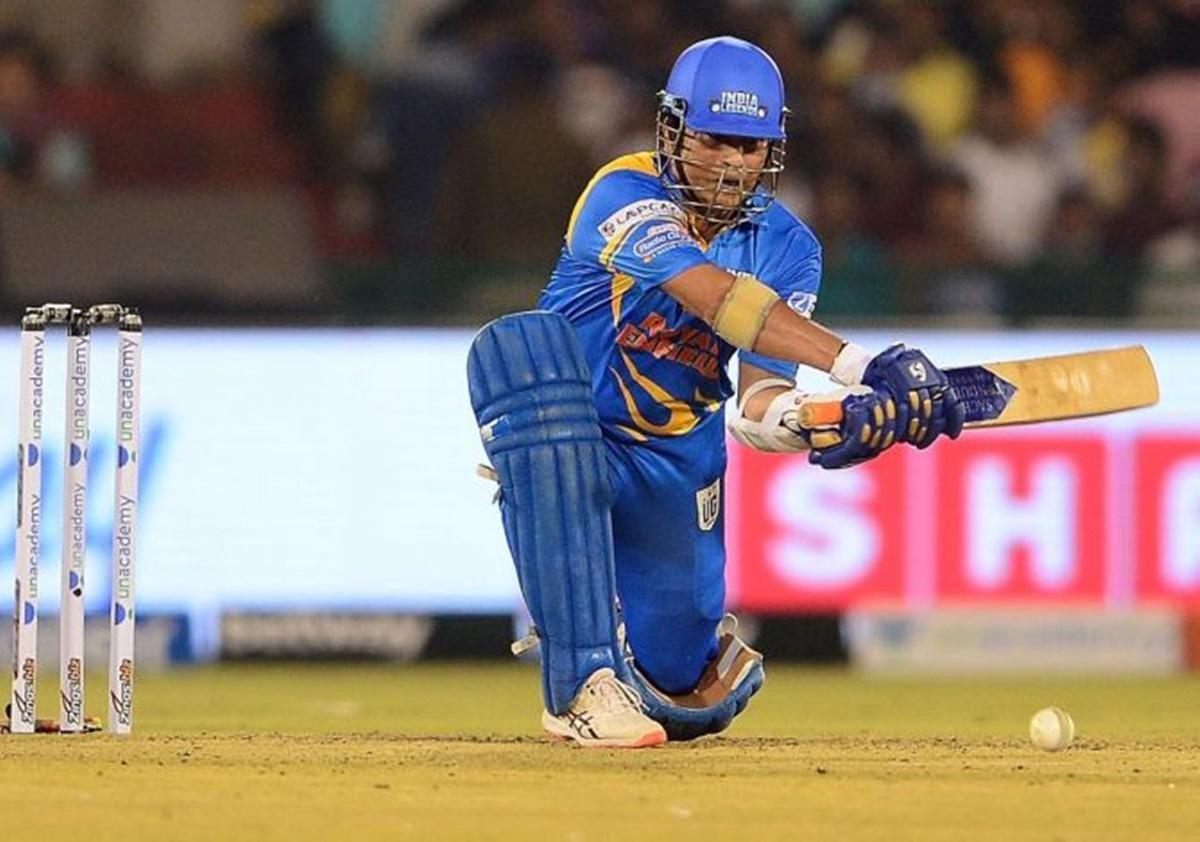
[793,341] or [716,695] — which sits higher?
[793,341]

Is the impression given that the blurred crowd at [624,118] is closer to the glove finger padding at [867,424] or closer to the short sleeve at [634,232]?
the short sleeve at [634,232]

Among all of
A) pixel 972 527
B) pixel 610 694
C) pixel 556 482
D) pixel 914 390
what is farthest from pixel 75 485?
pixel 972 527

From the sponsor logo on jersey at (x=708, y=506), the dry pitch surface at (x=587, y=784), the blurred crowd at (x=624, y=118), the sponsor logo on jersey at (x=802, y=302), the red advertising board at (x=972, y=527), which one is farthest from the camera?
the blurred crowd at (x=624, y=118)

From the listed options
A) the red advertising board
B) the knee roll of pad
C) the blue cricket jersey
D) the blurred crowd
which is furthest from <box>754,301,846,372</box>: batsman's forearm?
the blurred crowd

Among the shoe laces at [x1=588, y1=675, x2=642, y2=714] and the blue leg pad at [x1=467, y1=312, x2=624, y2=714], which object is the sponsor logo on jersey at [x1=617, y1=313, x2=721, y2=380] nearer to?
the blue leg pad at [x1=467, y1=312, x2=624, y2=714]

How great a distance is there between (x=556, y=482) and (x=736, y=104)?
96 cm

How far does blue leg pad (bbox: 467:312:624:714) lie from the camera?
6012 millimetres

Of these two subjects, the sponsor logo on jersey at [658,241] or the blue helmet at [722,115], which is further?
the blue helmet at [722,115]

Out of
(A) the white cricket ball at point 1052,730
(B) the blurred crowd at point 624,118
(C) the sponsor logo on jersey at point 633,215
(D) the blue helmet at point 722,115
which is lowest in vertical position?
(A) the white cricket ball at point 1052,730

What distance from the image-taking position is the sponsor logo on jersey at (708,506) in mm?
6559

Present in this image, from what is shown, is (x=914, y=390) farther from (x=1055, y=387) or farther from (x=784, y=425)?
(x=1055, y=387)

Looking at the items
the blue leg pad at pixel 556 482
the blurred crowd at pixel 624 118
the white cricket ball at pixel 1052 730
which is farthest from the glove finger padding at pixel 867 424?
the blurred crowd at pixel 624 118

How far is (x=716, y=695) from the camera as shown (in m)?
6.59

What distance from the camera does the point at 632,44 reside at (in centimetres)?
1266
